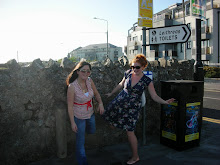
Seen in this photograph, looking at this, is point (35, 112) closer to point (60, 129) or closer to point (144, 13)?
point (60, 129)

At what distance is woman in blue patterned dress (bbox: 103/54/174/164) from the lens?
330 cm

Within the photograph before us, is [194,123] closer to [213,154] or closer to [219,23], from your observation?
[213,154]

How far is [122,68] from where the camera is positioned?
4.43m

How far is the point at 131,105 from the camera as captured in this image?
3.31m

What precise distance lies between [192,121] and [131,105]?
1.40 meters

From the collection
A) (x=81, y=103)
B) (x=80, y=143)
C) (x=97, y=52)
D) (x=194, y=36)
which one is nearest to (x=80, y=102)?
(x=81, y=103)

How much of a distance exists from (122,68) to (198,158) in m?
2.28

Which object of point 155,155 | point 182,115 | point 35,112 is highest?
point 35,112

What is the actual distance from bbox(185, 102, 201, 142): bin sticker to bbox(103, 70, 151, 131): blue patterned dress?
1.07 metres

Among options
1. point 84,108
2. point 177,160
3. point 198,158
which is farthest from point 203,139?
point 84,108

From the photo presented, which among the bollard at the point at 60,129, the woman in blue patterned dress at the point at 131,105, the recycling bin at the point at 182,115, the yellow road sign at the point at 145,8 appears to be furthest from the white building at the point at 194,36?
the bollard at the point at 60,129

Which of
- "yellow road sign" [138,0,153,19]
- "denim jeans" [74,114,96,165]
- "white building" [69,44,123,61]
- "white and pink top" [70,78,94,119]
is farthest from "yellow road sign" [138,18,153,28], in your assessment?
"white building" [69,44,123,61]

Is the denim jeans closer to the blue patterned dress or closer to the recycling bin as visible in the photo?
the blue patterned dress

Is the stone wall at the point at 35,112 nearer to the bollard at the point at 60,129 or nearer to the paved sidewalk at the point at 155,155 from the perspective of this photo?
the bollard at the point at 60,129
